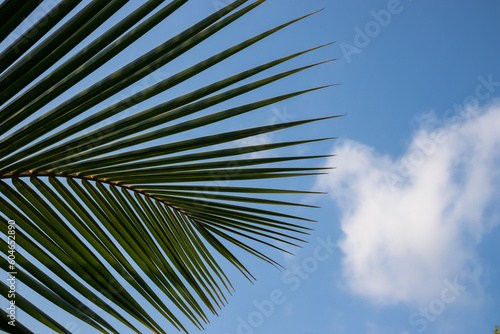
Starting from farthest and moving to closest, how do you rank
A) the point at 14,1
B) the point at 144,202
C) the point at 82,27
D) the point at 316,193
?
the point at 316,193 → the point at 144,202 → the point at 82,27 → the point at 14,1

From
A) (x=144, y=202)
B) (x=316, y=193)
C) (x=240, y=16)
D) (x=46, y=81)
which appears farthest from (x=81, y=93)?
(x=316, y=193)

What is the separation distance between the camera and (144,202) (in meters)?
1.46

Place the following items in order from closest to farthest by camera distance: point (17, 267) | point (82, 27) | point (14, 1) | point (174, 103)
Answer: point (14, 1) < point (82, 27) < point (17, 267) < point (174, 103)

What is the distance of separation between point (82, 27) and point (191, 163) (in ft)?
1.90

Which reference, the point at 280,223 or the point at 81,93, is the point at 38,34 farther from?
the point at 280,223

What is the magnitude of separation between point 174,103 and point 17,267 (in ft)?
1.64

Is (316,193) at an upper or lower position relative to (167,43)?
upper

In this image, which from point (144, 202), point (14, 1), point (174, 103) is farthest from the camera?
point (144, 202)

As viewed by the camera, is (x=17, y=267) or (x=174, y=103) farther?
(x=174, y=103)

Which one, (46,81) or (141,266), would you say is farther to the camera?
(141,266)

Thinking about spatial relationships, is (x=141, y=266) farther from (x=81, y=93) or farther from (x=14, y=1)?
(x=14, y=1)

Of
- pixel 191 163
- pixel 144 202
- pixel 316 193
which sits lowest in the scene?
pixel 144 202

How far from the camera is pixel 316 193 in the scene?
1568mm

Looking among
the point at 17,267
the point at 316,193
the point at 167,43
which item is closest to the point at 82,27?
the point at 167,43
